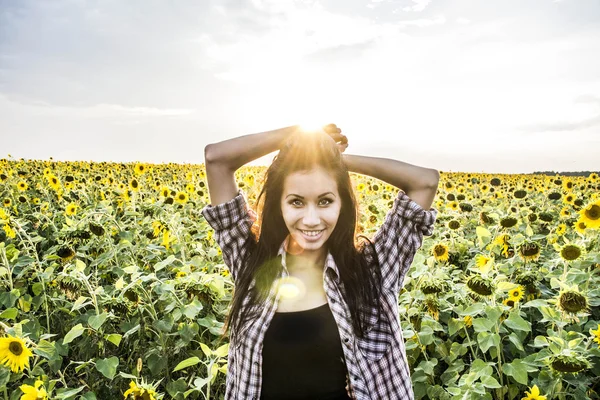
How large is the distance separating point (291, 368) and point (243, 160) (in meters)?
0.87

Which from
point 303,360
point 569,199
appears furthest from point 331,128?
point 569,199

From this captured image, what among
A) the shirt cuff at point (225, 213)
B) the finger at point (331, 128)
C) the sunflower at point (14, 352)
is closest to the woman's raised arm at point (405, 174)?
the finger at point (331, 128)

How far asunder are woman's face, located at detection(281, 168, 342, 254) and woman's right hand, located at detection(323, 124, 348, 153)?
0.17 m

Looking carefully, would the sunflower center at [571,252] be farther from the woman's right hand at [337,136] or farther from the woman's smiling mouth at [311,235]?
the woman's smiling mouth at [311,235]

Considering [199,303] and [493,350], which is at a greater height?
[199,303]

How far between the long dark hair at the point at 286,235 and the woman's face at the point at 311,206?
0.14ft

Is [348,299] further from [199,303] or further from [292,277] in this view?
[199,303]

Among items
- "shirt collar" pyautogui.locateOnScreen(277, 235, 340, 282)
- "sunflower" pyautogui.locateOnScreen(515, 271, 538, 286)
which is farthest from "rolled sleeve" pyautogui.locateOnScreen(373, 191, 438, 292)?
"sunflower" pyautogui.locateOnScreen(515, 271, 538, 286)

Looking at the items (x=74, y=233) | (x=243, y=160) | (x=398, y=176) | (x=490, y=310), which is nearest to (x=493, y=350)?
(x=490, y=310)

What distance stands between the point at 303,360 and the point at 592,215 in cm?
324

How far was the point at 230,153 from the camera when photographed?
201cm

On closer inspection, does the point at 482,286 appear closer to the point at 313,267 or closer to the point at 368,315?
the point at 368,315

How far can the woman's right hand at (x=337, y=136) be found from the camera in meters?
2.00

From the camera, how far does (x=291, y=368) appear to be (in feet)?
6.11
